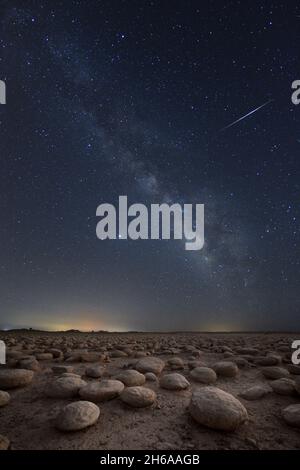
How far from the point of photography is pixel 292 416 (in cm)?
198

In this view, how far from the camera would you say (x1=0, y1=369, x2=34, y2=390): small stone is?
106 inches

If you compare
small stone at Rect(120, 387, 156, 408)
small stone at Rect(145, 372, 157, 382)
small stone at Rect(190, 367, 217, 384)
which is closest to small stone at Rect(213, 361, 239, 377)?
small stone at Rect(190, 367, 217, 384)

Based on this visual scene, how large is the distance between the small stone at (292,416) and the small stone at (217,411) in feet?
1.08

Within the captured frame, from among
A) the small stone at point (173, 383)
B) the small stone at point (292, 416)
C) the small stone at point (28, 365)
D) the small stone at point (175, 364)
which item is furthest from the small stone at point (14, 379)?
the small stone at point (292, 416)

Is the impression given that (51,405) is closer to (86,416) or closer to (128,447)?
(86,416)

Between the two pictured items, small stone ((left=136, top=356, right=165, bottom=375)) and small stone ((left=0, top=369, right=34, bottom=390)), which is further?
small stone ((left=136, top=356, right=165, bottom=375))

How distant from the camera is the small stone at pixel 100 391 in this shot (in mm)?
2312

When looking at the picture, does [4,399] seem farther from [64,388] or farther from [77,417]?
[77,417]

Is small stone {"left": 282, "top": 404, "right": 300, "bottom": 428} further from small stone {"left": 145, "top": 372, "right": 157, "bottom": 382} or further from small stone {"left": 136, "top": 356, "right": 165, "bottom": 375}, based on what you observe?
small stone {"left": 136, "top": 356, "right": 165, "bottom": 375}

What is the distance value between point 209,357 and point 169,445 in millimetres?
3412

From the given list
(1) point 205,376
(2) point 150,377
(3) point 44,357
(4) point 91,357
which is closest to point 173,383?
(2) point 150,377

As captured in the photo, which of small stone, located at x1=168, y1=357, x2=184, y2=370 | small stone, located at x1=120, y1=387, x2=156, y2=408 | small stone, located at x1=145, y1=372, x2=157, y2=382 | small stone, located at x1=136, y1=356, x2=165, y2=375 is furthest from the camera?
small stone, located at x1=168, y1=357, x2=184, y2=370

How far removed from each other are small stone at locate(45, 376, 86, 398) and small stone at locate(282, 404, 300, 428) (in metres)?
1.81

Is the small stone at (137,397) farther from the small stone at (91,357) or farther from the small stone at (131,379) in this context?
the small stone at (91,357)
